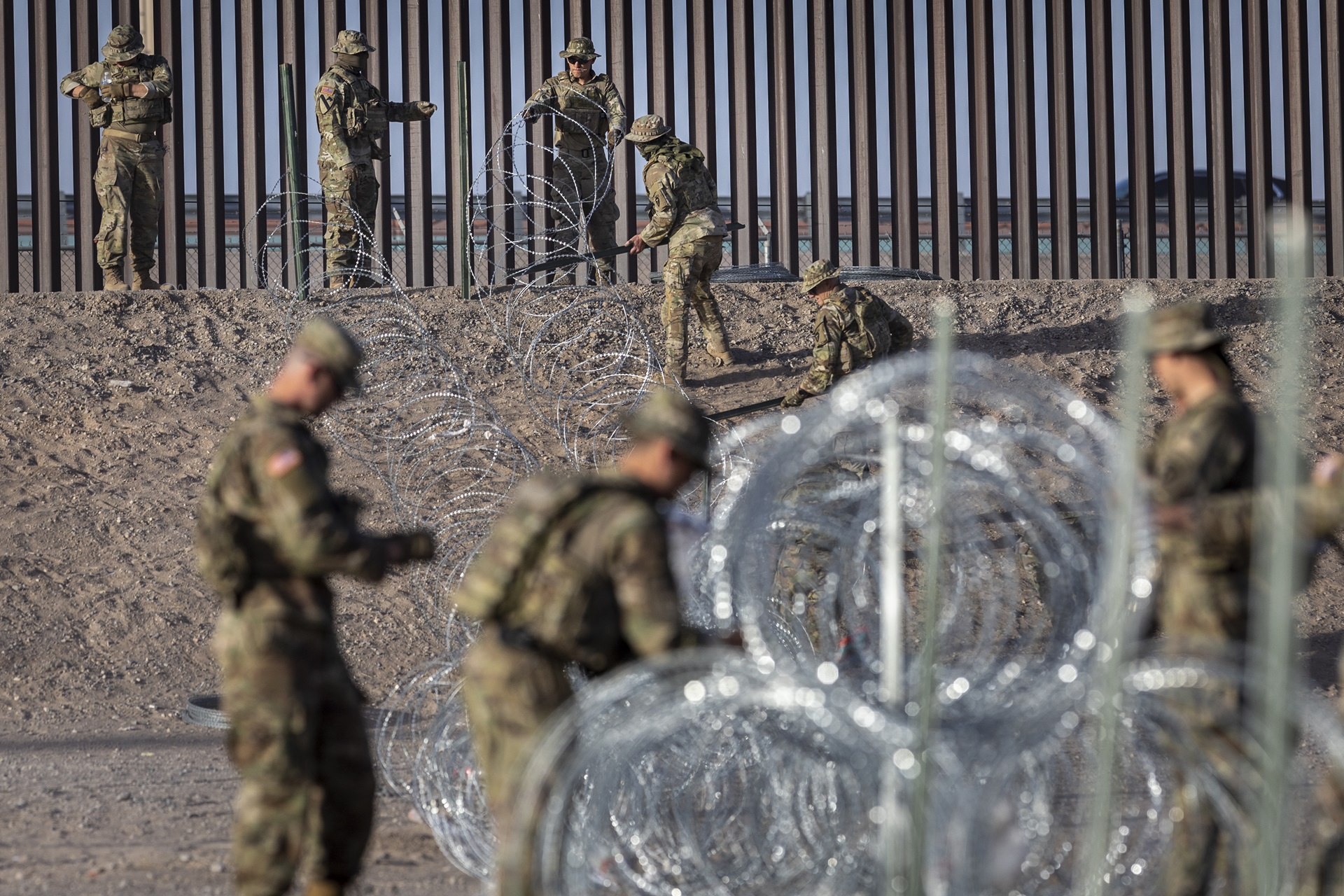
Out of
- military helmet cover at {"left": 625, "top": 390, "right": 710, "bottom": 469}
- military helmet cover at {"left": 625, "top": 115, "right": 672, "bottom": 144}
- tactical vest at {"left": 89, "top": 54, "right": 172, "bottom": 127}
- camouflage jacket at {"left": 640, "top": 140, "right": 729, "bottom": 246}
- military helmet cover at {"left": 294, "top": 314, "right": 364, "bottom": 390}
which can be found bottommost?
military helmet cover at {"left": 625, "top": 390, "right": 710, "bottom": 469}

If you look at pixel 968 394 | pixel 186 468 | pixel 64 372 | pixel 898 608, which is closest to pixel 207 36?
pixel 64 372

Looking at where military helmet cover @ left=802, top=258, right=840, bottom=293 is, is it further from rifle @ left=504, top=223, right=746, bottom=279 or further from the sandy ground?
rifle @ left=504, top=223, right=746, bottom=279

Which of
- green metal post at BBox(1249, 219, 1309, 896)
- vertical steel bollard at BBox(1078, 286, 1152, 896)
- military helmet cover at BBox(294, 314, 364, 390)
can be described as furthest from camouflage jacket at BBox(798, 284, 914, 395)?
green metal post at BBox(1249, 219, 1309, 896)

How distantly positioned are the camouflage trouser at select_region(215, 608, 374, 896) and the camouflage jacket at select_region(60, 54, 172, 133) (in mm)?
8451

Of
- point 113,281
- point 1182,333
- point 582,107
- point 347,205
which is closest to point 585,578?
point 1182,333

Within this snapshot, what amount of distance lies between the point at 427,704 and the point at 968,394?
445 centimetres

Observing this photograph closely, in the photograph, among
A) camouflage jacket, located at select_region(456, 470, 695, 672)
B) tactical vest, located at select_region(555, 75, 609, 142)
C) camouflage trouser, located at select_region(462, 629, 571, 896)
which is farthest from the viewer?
tactical vest, located at select_region(555, 75, 609, 142)

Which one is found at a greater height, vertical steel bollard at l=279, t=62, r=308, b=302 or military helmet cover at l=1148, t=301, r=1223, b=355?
vertical steel bollard at l=279, t=62, r=308, b=302

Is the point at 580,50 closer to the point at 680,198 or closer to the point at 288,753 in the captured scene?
the point at 680,198

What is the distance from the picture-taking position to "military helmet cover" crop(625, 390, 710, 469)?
343cm

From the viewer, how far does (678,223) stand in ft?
34.4


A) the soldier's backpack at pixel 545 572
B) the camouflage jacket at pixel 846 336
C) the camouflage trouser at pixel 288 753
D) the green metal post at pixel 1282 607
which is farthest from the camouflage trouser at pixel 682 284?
the green metal post at pixel 1282 607

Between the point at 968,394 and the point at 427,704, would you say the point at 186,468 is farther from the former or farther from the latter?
the point at 968,394

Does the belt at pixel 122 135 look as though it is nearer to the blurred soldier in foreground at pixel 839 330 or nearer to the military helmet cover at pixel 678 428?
the blurred soldier in foreground at pixel 839 330
